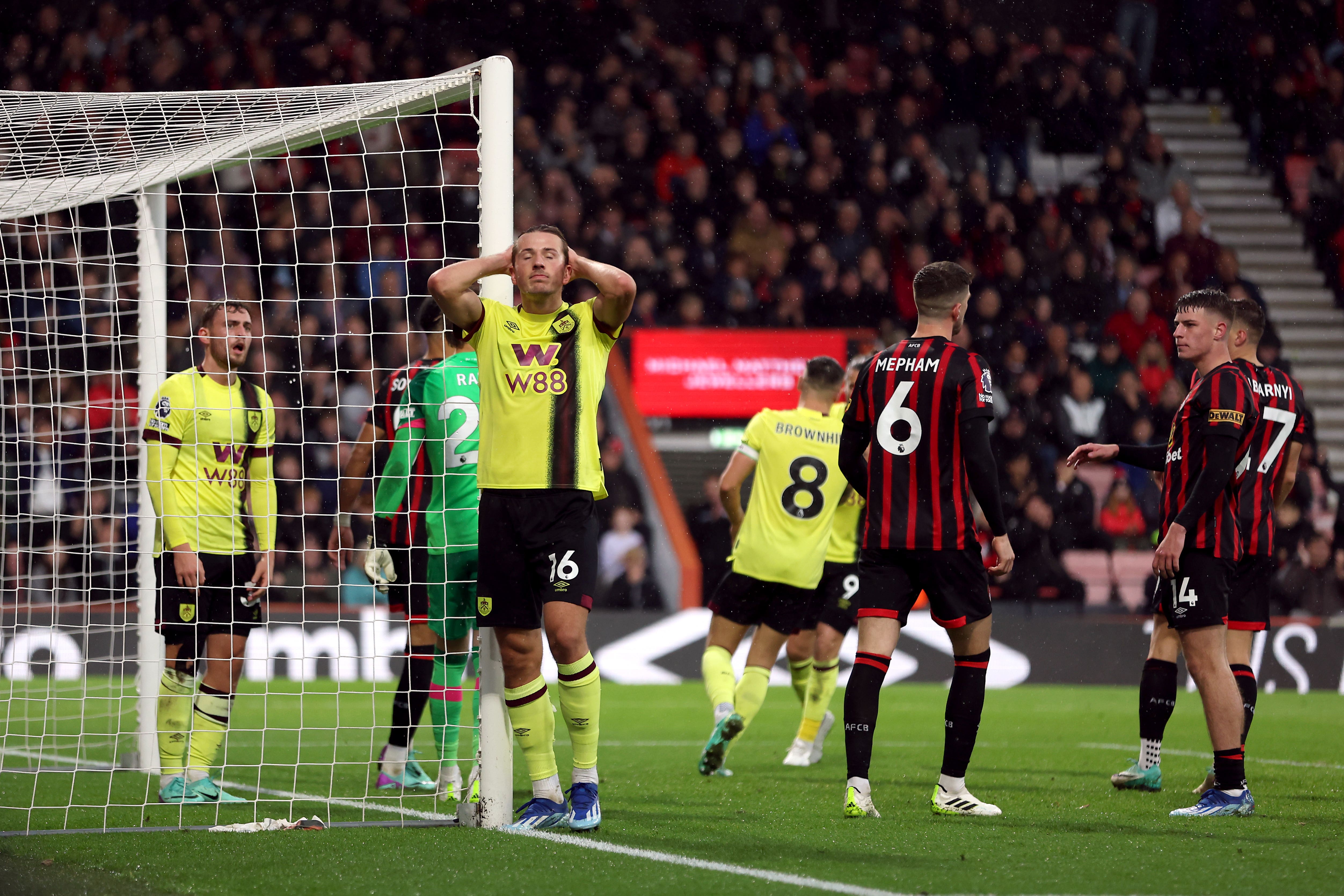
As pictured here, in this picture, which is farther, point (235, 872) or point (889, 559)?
point (889, 559)

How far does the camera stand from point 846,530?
790 cm

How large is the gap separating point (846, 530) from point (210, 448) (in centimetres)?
343

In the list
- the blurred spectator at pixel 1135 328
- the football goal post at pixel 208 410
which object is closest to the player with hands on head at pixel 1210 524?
the football goal post at pixel 208 410

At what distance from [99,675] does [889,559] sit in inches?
304

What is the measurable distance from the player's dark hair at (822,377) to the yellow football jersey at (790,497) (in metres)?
0.13

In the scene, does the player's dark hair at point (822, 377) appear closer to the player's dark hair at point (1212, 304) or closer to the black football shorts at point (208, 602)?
the player's dark hair at point (1212, 304)

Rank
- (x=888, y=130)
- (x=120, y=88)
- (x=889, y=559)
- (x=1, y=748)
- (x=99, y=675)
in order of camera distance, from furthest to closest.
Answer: (x=888, y=130), (x=120, y=88), (x=99, y=675), (x=1, y=748), (x=889, y=559)

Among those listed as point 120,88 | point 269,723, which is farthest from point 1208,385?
point 120,88

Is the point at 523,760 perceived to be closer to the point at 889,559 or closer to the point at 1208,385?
the point at 889,559

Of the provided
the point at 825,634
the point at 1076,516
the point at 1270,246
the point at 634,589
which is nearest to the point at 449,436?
the point at 825,634

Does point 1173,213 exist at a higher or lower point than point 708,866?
higher

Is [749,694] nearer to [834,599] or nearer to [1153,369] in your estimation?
[834,599]

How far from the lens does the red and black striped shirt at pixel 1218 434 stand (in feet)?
18.6

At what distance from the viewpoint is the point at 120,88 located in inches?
661
